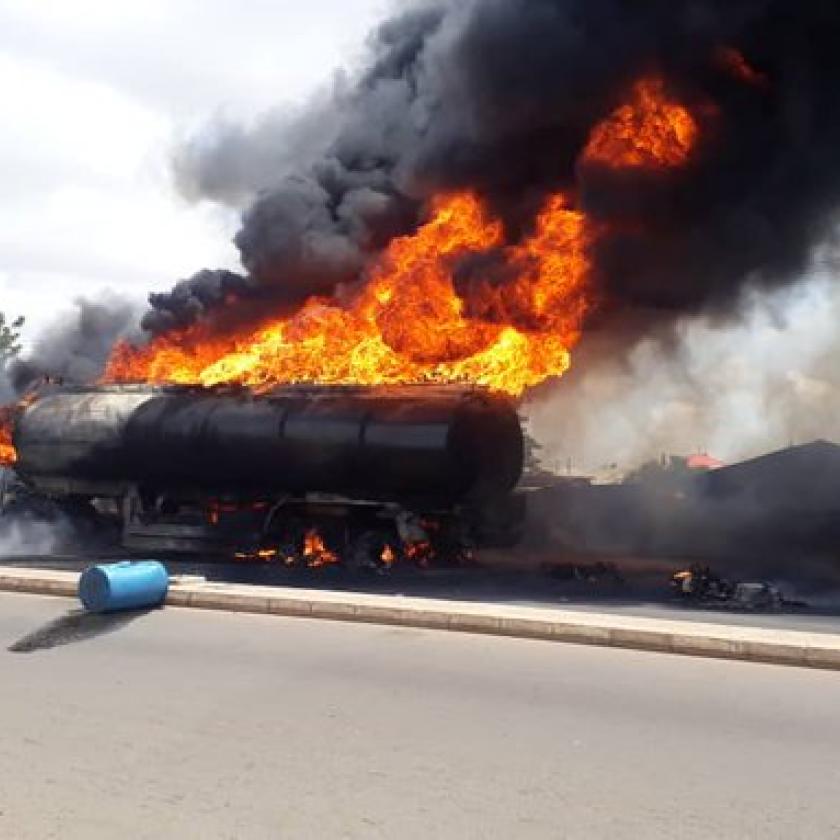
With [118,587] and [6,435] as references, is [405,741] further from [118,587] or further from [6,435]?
[6,435]

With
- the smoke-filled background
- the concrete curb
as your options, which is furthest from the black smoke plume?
the concrete curb

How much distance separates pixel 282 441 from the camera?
16656mm

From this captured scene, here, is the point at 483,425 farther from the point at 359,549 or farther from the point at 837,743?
the point at 837,743

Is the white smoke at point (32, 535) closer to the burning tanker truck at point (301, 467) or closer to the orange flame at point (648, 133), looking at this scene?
the burning tanker truck at point (301, 467)

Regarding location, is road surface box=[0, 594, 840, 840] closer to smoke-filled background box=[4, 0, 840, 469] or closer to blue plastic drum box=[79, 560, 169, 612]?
blue plastic drum box=[79, 560, 169, 612]

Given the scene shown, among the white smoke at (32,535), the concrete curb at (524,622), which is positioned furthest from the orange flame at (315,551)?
the white smoke at (32,535)

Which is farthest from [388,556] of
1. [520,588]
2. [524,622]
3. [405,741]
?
[405,741]

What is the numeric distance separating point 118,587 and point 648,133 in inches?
545

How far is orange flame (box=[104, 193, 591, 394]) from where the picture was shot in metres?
19.1

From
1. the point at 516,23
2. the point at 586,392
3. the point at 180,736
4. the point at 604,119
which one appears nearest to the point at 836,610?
the point at 180,736

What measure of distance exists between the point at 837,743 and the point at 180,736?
3770 millimetres

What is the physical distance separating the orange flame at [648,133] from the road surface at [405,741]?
13.0m

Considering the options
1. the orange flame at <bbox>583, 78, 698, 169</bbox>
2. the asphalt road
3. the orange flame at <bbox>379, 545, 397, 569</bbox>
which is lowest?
the asphalt road

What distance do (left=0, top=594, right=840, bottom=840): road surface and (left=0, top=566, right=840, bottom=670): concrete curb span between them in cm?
26
